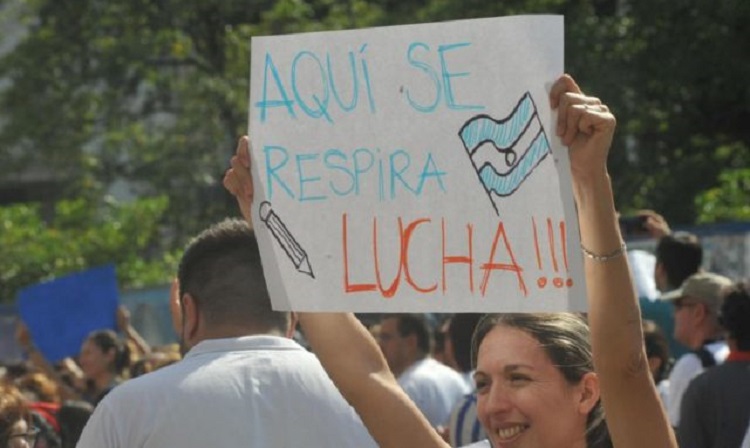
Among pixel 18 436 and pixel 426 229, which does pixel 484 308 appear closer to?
pixel 426 229

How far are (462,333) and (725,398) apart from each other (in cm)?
138

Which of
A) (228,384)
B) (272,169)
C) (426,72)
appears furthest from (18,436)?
(426,72)

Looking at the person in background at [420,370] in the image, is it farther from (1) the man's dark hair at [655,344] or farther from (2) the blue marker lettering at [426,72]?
(2) the blue marker lettering at [426,72]

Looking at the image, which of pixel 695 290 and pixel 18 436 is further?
pixel 695 290

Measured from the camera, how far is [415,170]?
3422 millimetres

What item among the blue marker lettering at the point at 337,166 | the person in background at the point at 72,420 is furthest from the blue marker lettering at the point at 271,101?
the person in background at the point at 72,420

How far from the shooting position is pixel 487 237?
3.31 m

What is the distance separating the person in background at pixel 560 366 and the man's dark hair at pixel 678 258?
197 inches

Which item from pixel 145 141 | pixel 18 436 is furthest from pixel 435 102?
pixel 145 141

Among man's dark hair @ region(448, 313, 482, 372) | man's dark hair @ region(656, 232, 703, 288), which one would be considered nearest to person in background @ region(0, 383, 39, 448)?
man's dark hair @ region(448, 313, 482, 372)

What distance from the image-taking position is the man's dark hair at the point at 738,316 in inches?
255

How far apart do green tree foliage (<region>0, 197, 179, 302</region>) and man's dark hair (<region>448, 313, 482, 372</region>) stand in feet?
64.3

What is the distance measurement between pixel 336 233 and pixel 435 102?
336 millimetres

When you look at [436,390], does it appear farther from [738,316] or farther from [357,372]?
[357,372]
